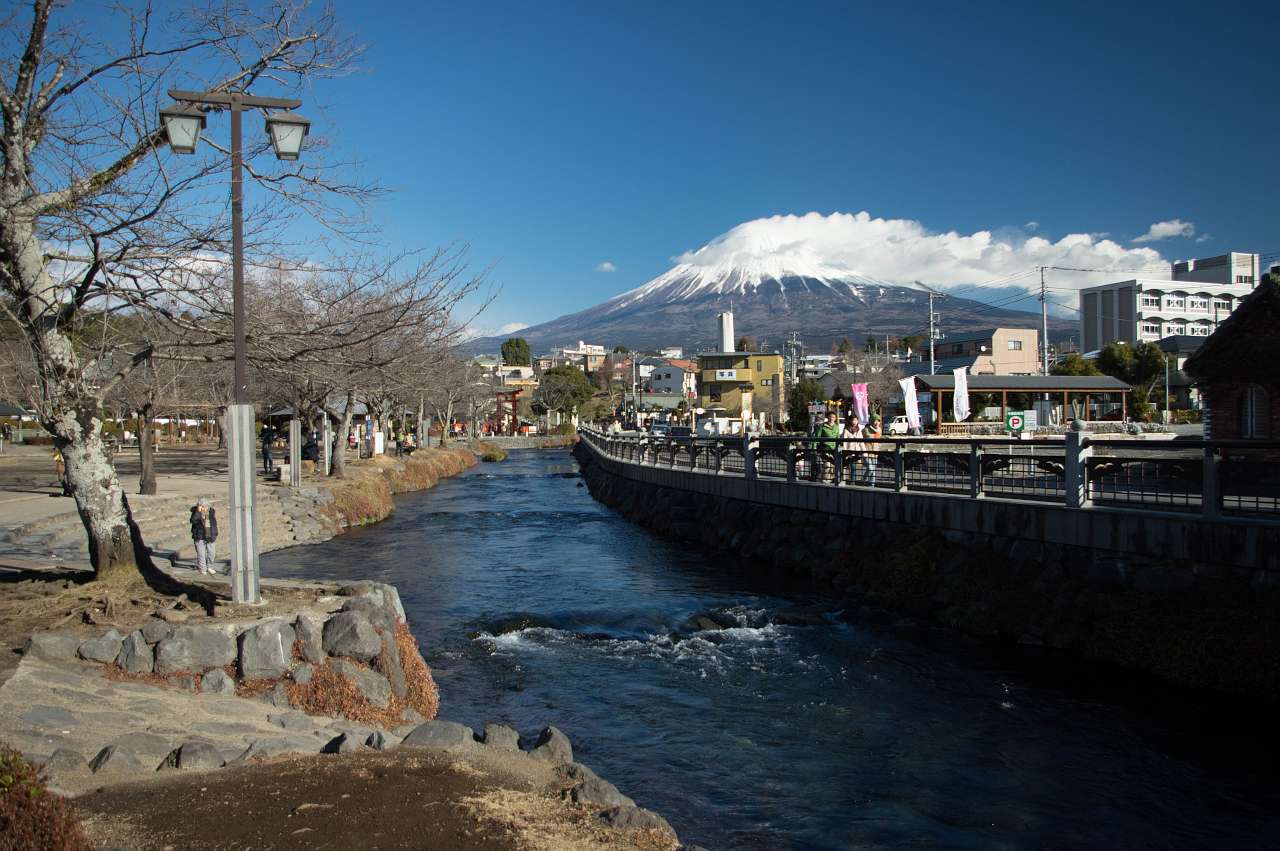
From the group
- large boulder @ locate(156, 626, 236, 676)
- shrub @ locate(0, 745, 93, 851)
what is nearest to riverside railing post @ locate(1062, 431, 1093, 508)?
large boulder @ locate(156, 626, 236, 676)

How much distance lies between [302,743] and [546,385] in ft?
339

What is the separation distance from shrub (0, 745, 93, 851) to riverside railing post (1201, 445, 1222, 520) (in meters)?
11.4

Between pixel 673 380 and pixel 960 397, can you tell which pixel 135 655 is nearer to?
pixel 960 397


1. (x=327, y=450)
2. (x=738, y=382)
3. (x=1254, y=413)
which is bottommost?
(x=327, y=450)

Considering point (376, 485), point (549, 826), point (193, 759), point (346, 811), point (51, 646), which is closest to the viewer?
point (346, 811)

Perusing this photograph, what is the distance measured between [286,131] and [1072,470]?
10.9 m

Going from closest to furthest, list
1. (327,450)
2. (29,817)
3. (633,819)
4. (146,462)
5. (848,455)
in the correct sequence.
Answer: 1. (29,817)
2. (633,819)
3. (848,455)
4. (146,462)
5. (327,450)

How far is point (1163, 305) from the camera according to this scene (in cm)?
10469

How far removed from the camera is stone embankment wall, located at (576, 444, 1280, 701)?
1024 centimetres

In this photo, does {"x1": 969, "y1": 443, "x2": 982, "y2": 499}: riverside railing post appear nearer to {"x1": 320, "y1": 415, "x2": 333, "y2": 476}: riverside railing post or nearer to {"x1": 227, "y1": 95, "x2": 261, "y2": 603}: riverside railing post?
{"x1": 227, "y1": 95, "x2": 261, "y2": 603}: riverside railing post

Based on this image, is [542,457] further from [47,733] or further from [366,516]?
[47,733]

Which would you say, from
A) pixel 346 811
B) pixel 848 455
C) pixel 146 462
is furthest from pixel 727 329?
pixel 346 811

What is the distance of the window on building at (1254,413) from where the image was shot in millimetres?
21781

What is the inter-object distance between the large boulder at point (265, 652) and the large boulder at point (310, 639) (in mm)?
123
